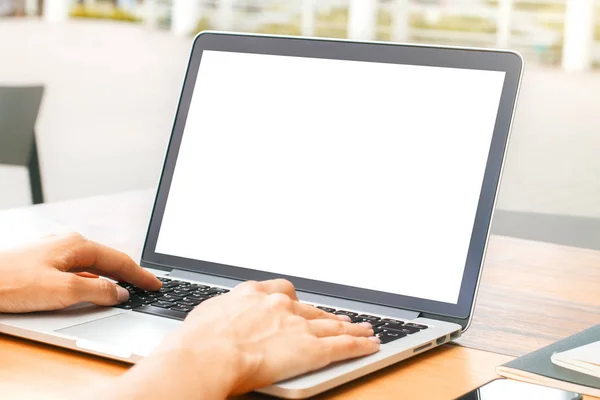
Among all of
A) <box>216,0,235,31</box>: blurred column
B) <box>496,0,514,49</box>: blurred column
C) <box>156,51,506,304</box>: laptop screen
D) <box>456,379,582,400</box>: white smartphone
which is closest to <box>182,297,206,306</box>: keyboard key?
A: <box>156,51,506,304</box>: laptop screen

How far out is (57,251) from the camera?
2.78 ft

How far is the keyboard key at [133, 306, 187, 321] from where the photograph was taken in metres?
0.80

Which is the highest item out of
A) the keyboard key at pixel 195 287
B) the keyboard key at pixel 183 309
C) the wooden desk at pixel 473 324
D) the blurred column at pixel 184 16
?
the blurred column at pixel 184 16

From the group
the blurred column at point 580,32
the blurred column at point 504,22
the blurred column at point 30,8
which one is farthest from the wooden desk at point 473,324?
the blurred column at point 30,8

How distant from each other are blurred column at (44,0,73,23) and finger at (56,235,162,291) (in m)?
8.28

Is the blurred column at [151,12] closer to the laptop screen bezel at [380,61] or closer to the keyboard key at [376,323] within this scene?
the laptop screen bezel at [380,61]

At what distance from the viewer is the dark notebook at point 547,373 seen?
0.68 meters

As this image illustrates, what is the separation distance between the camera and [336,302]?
88 cm

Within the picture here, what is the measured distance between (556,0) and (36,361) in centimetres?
695

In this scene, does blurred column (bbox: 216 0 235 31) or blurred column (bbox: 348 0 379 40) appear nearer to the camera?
blurred column (bbox: 348 0 379 40)

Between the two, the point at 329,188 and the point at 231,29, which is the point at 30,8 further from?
the point at 329,188

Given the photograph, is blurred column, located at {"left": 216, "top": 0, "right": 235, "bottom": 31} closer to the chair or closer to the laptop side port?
the chair

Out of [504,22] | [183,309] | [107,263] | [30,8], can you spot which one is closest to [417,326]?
[183,309]

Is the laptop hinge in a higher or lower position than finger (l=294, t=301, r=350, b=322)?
lower
